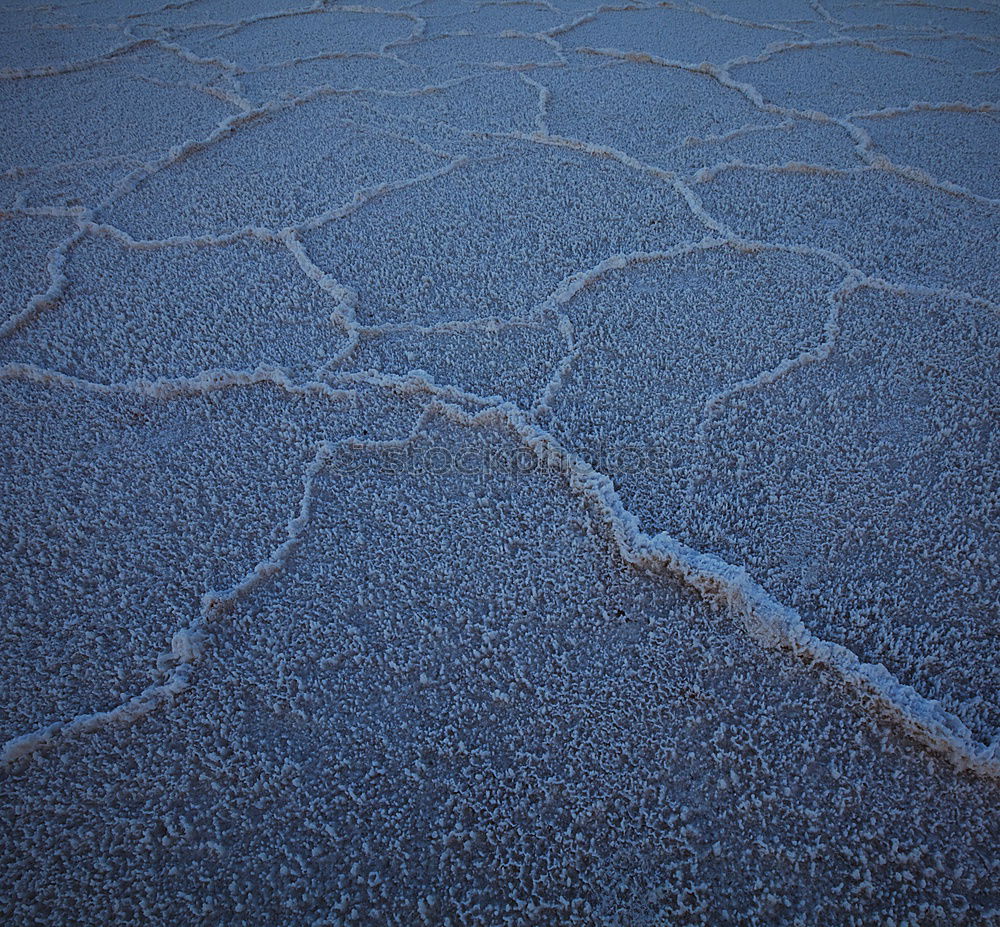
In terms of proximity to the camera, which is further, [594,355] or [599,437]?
[594,355]

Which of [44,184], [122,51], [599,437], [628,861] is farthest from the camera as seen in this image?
[122,51]

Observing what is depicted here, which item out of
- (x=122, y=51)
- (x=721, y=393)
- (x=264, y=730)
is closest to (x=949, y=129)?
(x=721, y=393)

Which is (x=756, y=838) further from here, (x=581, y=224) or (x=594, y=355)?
(x=581, y=224)

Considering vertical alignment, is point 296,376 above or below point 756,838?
above

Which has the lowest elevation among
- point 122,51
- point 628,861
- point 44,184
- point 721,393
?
point 628,861

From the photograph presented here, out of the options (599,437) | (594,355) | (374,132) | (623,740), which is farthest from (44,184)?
(623,740)

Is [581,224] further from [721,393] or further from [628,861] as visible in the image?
[628,861]

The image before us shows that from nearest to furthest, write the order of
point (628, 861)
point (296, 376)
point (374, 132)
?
point (628, 861), point (296, 376), point (374, 132)
